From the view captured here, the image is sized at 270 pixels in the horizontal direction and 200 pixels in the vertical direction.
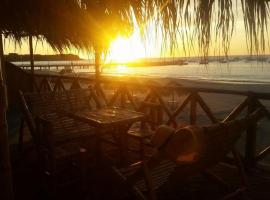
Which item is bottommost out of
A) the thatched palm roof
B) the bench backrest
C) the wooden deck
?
the wooden deck

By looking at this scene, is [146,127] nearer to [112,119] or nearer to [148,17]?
[112,119]

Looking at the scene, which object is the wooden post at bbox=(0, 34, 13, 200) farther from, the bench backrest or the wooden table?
the bench backrest

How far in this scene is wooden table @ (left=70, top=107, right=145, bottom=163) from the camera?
316cm

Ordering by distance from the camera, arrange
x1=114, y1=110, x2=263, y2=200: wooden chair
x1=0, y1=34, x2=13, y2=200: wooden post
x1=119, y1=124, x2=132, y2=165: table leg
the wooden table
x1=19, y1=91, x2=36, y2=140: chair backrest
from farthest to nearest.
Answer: x1=119, y1=124, x2=132, y2=165: table leg, x1=19, y1=91, x2=36, y2=140: chair backrest, the wooden table, x1=0, y1=34, x2=13, y2=200: wooden post, x1=114, y1=110, x2=263, y2=200: wooden chair

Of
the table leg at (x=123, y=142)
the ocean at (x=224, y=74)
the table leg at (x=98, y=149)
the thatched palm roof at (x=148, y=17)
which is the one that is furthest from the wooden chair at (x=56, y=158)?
the ocean at (x=224, y=74)

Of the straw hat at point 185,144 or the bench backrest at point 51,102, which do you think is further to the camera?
the bench backrest at point 51,102

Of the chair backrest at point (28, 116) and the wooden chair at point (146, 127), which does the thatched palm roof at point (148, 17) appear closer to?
the chair backrest at point (28, 116)

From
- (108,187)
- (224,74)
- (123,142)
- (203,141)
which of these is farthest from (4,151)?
(224,74)

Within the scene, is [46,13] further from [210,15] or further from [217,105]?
[217,105]

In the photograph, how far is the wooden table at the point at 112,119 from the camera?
3.16 m

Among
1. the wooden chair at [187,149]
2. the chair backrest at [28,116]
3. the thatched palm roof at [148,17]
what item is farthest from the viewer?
the chair backrest at [28,116]

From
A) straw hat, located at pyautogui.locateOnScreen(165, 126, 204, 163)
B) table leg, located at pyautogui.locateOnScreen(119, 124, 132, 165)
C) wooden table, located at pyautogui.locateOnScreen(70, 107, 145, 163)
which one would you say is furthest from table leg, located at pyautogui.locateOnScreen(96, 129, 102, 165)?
straw hat, located at pyautogui.locateOnScreen(165, 126, 204, 163)

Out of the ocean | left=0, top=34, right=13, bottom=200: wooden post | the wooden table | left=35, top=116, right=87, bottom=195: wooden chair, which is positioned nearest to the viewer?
left=0, top=34, right=13, bottom=200: wooden post

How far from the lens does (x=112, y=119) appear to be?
329 centimetres
